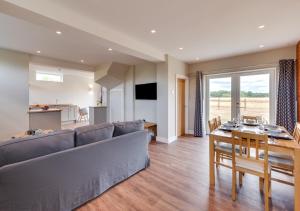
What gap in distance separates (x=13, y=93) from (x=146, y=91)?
382 cm

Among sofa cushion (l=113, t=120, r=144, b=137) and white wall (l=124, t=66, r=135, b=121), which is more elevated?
white wall (l=124, t=66, r=135, b=121)

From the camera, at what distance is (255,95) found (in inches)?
171

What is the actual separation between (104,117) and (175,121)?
3.47 meters

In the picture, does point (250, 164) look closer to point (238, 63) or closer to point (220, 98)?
point (220, 98)

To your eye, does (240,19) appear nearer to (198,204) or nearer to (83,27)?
(83,27)

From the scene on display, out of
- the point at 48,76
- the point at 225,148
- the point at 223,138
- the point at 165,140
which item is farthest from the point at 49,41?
the point at 48,76

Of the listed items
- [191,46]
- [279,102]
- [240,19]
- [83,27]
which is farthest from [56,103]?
[279,102]

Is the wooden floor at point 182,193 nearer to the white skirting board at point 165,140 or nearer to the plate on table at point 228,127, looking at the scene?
the plate on table at point 228,127

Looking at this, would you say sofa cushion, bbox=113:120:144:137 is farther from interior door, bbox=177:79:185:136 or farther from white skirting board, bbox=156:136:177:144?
interior door, bbox=177:79:185:136

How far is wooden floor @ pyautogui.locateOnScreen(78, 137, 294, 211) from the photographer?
185 centimetres

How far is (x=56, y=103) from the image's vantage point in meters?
8.11

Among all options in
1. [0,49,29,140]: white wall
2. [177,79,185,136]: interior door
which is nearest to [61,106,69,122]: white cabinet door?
[0,49,29,140]: white wall

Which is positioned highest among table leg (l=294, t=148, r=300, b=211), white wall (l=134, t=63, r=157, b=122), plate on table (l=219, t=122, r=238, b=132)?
white wall (l=134, t=63, r=157, b=122)

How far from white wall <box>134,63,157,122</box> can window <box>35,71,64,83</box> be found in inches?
197
